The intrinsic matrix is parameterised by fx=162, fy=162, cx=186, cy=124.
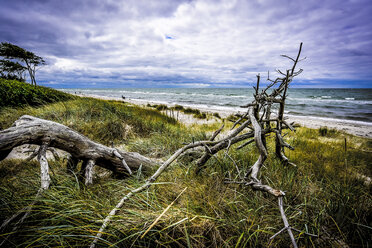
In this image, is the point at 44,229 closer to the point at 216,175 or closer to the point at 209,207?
the point at 209,207

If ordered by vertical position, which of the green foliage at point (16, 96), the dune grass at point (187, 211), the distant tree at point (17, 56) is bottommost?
the dune grass at point (187, 211)

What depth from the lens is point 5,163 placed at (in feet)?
10.3

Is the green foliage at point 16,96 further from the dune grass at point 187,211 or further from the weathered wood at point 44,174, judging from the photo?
the weathered wood at point 44,174

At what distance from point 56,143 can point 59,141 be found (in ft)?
0.14

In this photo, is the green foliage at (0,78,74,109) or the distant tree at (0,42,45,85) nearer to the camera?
the green foliage at (0,78,74,109)

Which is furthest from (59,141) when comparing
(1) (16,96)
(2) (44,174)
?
(1) (16,96)

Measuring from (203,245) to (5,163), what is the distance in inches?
161

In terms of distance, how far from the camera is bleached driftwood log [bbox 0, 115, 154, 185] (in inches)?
65.3

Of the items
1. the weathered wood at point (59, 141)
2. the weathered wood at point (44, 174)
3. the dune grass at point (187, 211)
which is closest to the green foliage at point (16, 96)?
the dune grass at point (187, 211)

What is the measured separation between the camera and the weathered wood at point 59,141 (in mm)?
1675

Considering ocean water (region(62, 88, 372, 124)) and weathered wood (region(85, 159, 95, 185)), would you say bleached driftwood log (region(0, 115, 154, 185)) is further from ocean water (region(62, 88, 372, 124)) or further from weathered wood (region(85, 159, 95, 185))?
ocean water (region(62, 88, 372, 124))

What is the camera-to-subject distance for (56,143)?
2029 mm

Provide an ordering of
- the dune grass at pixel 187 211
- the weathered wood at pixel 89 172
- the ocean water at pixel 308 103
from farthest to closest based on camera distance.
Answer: the ocean water at pixel 308 103 → the weathered wood at pixel 89 172 → the dune grass at pixel 187 211

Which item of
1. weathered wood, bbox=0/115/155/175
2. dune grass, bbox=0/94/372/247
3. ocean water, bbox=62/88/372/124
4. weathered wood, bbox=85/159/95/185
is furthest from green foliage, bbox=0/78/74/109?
ocean water, bbox=62/88/372/124
